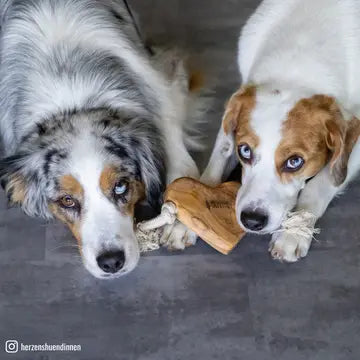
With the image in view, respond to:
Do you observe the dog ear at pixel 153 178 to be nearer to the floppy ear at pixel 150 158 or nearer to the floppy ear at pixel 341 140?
the floppy ear at pixel 150 158

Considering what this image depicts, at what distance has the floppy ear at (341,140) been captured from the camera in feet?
7.38

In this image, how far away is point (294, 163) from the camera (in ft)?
7.36

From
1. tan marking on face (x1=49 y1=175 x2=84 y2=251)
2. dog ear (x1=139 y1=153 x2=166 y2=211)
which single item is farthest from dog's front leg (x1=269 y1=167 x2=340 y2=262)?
tan marking on face (x1=49 y1=175 x2=84 y2=251)

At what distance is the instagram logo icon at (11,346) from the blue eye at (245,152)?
44.9 inches

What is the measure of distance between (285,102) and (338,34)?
1.66 feet

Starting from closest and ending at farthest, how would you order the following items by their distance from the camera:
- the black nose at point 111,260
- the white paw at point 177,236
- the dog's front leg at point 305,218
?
1. the black nose at point 111,260
2. the dog's front leg at point 305,218
3. the white paw at point 177,236

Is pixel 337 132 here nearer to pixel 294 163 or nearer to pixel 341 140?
pixel 341 140

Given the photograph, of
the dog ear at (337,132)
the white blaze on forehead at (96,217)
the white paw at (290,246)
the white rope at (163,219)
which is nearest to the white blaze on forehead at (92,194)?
the white blaze on forehead at (96,217)

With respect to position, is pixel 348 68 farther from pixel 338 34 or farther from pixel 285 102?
pixel 285 102

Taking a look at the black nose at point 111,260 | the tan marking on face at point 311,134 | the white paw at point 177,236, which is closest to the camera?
the tan marking on face at point 311,134

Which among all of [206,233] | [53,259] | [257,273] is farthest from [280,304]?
[53,259]

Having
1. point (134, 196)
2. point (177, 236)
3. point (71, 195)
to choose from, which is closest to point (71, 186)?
point (71, 195)

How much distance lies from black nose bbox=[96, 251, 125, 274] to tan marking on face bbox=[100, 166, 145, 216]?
6.5 inches

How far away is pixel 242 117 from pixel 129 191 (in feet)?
1.71
